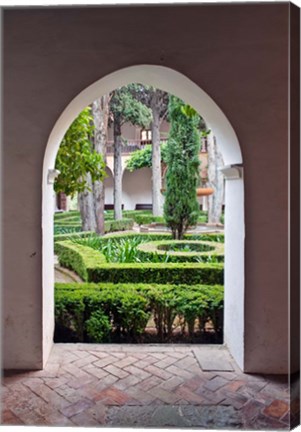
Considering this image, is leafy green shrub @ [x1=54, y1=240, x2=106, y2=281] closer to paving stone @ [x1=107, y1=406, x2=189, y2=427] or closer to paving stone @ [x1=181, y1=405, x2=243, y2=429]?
paving stone @ [x1=107, y1=406, x2=189, y2=427]

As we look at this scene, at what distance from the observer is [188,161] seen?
35.8 feet

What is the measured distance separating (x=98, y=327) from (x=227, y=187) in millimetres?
1891

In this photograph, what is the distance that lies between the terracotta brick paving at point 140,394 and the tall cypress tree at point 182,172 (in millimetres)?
7559

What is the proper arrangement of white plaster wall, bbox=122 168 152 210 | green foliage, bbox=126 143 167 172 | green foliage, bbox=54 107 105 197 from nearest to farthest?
green foliage, bbox=54 107 105 197 < green foliage, bbox=126 143 167 172 < white plaster wall, bbox=122 168 152 210

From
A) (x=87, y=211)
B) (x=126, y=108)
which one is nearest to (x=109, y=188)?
(x=126, y=108)

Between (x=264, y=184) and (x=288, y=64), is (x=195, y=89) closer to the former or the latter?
(x=288, y=64)

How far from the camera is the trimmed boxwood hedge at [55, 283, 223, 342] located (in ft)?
12.8

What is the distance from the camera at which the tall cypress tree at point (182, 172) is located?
1086 cm

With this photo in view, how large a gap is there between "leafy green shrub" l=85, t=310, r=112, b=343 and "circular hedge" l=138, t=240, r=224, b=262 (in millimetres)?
2844

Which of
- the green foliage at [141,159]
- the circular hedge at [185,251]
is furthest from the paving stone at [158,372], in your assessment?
the green foliage at [141,159]

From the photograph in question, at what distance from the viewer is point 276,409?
8.74 ft

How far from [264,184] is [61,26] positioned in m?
2.07

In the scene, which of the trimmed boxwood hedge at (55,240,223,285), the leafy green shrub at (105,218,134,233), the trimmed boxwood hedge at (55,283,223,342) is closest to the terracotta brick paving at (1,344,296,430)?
the trimmed boxwood hedge at (55,283,223,342)

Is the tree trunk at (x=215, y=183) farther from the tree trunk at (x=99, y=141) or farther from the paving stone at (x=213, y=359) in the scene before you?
the paving stone at (x=213, y=359)
